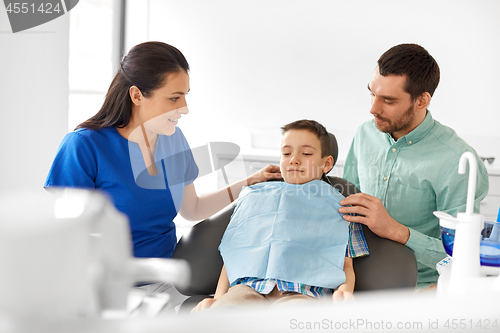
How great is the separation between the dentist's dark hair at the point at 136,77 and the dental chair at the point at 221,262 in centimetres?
44

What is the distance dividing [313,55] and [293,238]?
228 cm

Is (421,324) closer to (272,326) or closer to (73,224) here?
(272,326)

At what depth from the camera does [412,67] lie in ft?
4.81

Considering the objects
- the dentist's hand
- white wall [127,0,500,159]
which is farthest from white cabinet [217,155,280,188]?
the dentist's hand

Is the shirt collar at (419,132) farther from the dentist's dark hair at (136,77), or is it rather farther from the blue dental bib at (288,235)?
the dentist's dark hair at (136,77)

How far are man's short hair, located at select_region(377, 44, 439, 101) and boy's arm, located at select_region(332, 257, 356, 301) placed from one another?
0.62m

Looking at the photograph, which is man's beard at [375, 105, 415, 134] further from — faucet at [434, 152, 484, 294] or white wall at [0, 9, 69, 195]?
white wall at [0, 9, 69, 195]

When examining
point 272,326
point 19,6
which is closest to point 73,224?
point 272,326

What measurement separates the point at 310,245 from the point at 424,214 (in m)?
0.46

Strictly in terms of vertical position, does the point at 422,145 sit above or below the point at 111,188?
above

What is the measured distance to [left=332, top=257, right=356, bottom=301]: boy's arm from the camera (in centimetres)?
110

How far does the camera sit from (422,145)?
1.50 metres

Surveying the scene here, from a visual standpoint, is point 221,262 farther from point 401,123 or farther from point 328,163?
point 401,123

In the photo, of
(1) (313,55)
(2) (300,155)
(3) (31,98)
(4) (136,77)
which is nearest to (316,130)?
(2) (300,155)
